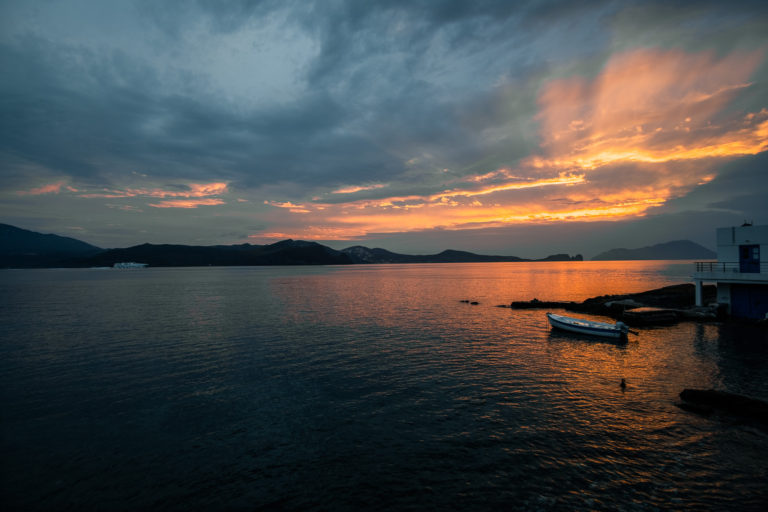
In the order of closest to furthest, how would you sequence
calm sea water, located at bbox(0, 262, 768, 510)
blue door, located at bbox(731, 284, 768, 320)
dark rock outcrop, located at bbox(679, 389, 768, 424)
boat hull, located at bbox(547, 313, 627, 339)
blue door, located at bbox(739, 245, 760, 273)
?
calm sea water, located at bbox(0, 262, 768, 510)
dark rock outcrop, located at bbox(679, 389, 768, 424)
boat hull, located at bbox(547, 313, 627, 339)
blue door, located at bbox(739, 245, 760, 273)
blue door, located at bbox(731, 284, 768, 320)

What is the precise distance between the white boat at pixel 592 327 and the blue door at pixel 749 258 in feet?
57.8

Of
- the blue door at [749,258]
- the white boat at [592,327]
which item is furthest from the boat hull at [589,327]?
the blue door at [749,258]

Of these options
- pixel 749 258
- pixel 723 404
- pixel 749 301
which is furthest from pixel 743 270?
pixel 723 404

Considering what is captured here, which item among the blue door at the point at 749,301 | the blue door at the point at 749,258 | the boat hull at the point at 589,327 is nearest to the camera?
the boat hull at the point at 589,327

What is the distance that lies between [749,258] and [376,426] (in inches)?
2099

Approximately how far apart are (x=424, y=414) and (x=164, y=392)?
675 inches

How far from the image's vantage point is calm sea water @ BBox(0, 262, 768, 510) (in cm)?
1328

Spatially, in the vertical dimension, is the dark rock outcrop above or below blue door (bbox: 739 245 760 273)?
below

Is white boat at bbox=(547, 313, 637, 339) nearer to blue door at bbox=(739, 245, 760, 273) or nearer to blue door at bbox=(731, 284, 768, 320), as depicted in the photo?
blue door at bbox=(731, 284, 768, 320)

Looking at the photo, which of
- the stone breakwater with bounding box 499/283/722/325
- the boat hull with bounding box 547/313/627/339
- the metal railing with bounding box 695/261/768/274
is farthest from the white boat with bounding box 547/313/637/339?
the metal railing with bounding box 695/261/768/274

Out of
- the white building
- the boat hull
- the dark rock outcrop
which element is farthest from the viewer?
the white building

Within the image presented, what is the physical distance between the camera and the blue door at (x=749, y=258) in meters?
43.3

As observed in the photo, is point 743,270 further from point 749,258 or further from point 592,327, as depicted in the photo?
point 592,327

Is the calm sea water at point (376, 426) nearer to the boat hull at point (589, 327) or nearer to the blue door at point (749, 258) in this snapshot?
the boat hull at point (589, 327)
